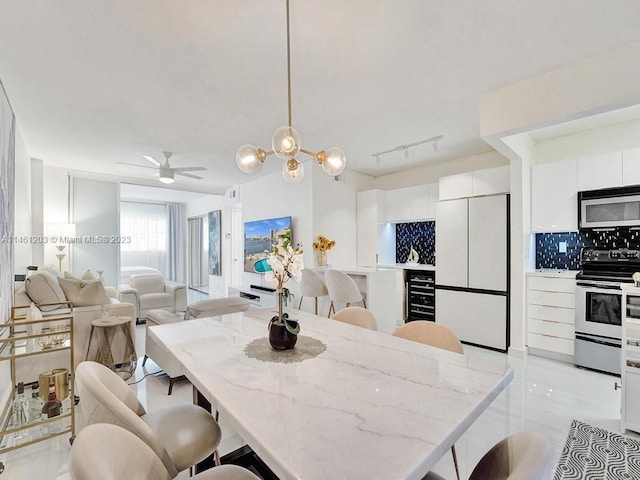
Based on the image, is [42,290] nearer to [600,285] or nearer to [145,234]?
[600,285]

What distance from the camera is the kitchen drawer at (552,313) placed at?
10.9ft

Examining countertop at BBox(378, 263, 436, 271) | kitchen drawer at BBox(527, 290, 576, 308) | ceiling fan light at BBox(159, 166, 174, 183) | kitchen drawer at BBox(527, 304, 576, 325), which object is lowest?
kitchen drawer at BBox(527, 304, 576, 325)

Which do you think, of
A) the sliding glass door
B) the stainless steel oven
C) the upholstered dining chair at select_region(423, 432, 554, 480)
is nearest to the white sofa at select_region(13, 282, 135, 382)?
the upholstered dining chair at select_region(423, 432, 554, 480)

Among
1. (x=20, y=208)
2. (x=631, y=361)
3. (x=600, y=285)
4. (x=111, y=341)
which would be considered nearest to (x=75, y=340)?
(x=111, y=341)

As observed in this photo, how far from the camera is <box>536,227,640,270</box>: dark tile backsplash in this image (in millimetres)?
3340

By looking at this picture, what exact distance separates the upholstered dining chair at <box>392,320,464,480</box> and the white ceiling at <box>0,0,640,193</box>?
69.1 inches

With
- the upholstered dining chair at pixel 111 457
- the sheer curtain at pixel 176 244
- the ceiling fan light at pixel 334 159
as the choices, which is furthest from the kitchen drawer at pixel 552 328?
the sheer curtain at pixel 176 244

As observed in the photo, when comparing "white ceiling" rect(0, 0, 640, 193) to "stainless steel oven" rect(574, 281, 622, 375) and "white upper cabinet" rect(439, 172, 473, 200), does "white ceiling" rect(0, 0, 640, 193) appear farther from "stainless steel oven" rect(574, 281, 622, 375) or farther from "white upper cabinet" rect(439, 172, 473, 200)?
"stainless steel oven" rect(574, 281, 622, 375)

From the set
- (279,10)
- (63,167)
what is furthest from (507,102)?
(63,167)

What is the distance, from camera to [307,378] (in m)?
1.17

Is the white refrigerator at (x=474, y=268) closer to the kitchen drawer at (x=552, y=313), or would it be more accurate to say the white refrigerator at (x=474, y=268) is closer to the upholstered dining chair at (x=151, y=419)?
the kitchen drawer at (x=552, y=313)

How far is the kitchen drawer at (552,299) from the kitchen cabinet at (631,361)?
1213 mm

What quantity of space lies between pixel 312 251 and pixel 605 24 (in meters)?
3.75

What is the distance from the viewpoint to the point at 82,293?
9.96ft
